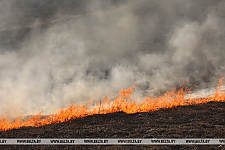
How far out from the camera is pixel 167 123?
526 cm

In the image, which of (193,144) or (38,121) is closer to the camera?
(193,144)

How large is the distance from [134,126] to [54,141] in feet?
7.26

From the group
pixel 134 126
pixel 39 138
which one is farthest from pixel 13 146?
pixel 134 126

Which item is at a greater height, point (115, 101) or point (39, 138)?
point (115, 101)

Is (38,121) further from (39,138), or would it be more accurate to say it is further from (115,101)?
(115,101)

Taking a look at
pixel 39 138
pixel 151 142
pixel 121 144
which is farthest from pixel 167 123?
pixel 39 138

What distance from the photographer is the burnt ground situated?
4172mm

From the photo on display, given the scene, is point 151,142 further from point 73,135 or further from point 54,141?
point 54,141

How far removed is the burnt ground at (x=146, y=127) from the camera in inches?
164

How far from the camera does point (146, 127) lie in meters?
4.93

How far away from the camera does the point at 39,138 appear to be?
4.82 m

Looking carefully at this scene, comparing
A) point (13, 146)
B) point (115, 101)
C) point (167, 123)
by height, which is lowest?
point (13, 146)

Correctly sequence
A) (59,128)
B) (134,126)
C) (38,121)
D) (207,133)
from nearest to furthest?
(207,133) → (134,126) → (59,128) → (38,121)

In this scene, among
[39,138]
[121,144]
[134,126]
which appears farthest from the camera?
[134,126]
